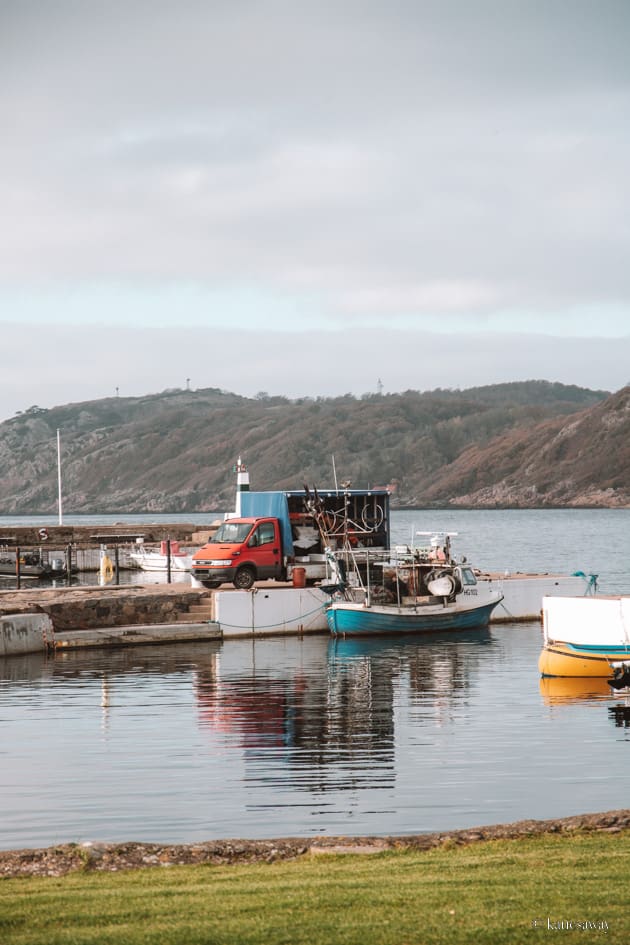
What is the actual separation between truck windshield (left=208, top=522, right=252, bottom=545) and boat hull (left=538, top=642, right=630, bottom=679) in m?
14.3

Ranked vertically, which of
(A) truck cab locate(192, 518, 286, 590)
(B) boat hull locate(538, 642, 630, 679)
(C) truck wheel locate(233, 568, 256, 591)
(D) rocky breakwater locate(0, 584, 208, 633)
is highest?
(A) truck cab locate(192, 518, 286, 590)

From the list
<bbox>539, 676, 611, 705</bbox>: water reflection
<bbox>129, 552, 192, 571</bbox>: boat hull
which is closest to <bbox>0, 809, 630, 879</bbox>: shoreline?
<bbox>539, 676, 611, 705</bbox>: water reflection

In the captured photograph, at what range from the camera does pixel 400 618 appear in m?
37.9

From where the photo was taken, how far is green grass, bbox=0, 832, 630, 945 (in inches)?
323

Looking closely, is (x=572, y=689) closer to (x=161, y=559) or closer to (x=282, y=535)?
(x=282, y=535)

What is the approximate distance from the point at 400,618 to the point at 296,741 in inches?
672

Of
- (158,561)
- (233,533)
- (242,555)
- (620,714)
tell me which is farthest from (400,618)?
(158,561)

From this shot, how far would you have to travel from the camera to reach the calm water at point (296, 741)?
15.4 meters

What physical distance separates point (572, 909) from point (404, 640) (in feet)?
97.3

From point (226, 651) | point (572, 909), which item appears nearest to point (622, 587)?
point (226, 651)

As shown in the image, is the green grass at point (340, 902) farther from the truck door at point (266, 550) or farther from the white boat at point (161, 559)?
the white boat at point (161, 559)

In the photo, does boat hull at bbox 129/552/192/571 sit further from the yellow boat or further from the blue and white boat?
the yellow boat

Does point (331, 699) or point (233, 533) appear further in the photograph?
point (233, 533)

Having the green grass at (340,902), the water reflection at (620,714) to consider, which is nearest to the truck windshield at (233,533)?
the water reflection at (620,714)
